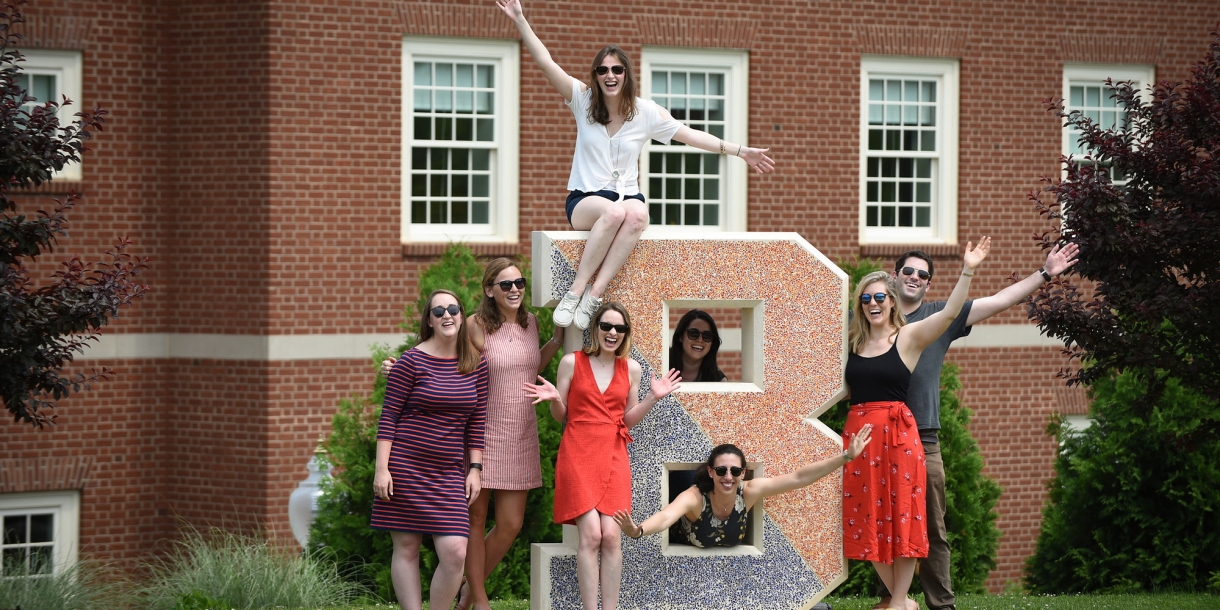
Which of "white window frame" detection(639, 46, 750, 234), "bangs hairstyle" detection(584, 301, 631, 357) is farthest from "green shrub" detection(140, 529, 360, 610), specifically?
"white window frame" detection(639, 46, 750, 234)

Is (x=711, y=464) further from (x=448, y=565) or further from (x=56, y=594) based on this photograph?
(x=56, y=594)

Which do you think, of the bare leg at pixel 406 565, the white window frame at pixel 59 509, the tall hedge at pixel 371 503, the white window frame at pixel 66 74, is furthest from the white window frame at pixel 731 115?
the bare leg at pixel 406 565

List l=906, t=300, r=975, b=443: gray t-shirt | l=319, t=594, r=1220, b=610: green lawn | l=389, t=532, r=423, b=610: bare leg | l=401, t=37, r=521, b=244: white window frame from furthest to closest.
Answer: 1. l=401, t=37, r=521, b=244: white window frame
2. l=319, t=594, r=1220, b=610: green lawn
3. l=906, t=300, r=975, b=443: gray t-shirt
4. l=389, t=532, r=423, b=610: bare leg

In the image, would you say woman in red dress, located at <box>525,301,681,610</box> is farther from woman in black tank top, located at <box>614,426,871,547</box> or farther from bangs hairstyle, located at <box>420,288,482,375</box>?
bangs hairstyle, located at <box>420,288,482,375</box>

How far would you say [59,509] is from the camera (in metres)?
13.4

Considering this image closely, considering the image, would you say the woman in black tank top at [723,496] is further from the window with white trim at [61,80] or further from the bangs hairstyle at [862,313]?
the window with white trim at [61,80]

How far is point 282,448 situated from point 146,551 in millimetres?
1695

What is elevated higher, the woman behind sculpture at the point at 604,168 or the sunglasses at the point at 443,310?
the woman behind sculpture at the point at 604,168

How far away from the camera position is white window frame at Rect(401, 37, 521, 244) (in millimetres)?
13648

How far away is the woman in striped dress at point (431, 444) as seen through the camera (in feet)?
23.0

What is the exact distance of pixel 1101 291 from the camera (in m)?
8.24

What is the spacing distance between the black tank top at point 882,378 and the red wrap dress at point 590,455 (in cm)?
124

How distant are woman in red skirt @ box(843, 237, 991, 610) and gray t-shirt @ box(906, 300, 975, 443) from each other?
205mm

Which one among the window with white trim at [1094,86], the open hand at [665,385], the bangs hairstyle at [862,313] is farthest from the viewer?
the window with white trim at [1094,86]
